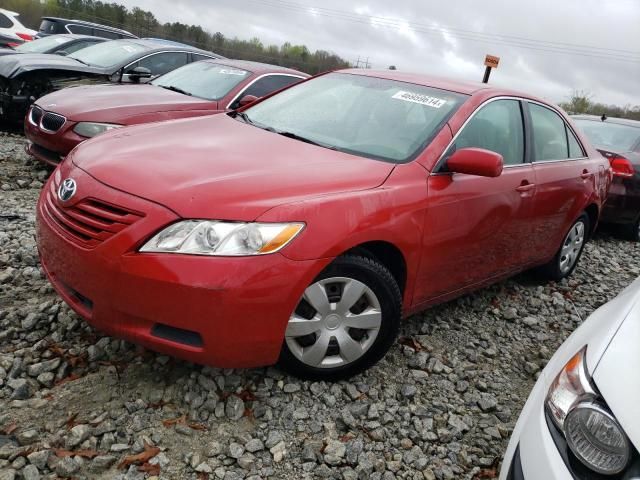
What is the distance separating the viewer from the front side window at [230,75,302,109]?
5844 mm

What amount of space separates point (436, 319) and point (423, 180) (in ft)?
3.85

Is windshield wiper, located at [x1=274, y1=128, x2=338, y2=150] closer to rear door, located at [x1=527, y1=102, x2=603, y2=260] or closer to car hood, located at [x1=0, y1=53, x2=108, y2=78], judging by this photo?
rear door, located at [x1=527, y1=102, x2=603, y2=260]

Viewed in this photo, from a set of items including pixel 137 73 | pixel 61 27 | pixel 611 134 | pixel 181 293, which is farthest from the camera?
pixel 61 27

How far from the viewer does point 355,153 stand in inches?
110

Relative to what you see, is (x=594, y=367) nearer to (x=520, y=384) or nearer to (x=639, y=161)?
(x=520, y=384)

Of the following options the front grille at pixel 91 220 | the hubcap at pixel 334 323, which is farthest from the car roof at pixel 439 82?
the front grille at pixel 91 220

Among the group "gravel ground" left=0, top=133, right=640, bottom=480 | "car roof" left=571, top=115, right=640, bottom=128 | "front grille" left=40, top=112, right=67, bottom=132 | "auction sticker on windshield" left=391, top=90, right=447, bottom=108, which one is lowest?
"gravel ground" left=0, top=133, right=640, bottom=480

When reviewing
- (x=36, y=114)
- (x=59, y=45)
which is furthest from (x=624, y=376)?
(x=59, y=45)

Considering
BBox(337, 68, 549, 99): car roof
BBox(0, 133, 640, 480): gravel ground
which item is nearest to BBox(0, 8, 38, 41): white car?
BBox(0, 133, 640, 480): gravel ground

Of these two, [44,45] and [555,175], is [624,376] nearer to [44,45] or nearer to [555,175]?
[555,175]

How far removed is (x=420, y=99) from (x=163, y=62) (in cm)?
549

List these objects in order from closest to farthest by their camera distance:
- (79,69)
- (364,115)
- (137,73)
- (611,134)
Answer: (364,115) → (79,69) → (137,73) → (611,134)

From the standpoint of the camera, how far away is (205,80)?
20.0 ft

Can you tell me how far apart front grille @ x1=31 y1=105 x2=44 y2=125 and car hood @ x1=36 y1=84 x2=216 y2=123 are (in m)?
0.05
